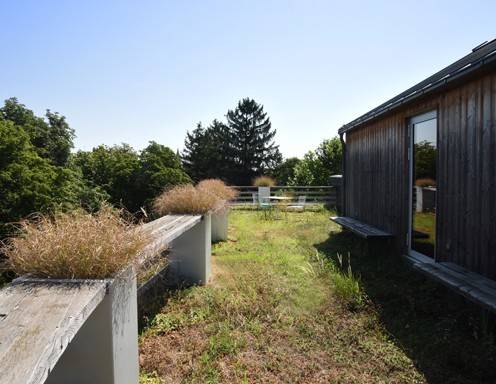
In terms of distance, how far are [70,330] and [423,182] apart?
4623 mm

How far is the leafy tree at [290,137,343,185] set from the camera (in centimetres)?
1834

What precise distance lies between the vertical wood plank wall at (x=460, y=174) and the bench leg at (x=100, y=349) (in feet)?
11.1

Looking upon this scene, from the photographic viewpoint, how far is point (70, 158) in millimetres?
14320

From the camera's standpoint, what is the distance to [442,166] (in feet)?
13.1

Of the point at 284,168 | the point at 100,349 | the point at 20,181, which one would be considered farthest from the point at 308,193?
the point at 284,168

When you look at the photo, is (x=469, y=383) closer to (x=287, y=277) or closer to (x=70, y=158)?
(x=287, y=277)

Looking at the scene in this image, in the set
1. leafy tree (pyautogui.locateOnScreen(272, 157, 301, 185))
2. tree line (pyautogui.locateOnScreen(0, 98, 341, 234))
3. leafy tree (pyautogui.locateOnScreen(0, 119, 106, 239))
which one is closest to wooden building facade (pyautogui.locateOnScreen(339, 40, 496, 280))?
tree line (pyautogui.locateOnScreen(0, 98, 341, 234))

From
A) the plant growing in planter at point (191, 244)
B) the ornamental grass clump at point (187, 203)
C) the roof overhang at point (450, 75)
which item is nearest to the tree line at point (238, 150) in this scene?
the roof overhang at point (450, 75)

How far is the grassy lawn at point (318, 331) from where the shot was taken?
96.7 inches

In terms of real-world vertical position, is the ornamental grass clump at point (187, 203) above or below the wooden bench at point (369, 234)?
above

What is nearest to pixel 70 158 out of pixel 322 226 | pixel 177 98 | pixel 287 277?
pixel 177 98

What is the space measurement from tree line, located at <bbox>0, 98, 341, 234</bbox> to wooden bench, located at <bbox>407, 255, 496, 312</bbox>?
3180 millimetres

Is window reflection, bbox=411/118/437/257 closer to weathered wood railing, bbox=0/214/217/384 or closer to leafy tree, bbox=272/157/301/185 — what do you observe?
weathered wood railing, bbox=0/214/217/384

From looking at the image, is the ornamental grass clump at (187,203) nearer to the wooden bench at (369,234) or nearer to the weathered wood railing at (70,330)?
the weathered wood railing at (70,330)
